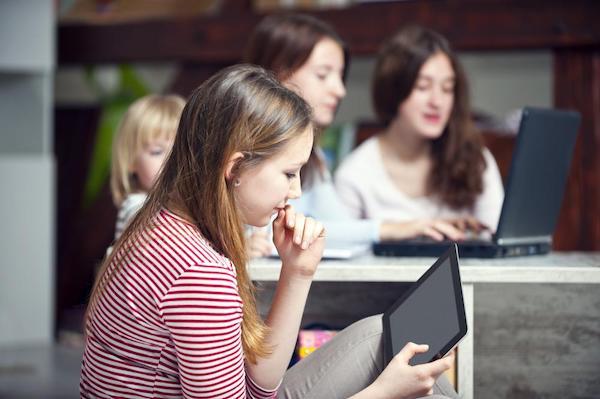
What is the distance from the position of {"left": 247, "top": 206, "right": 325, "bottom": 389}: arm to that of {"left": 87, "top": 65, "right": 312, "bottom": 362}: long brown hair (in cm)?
3

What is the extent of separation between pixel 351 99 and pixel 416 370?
3.30 m

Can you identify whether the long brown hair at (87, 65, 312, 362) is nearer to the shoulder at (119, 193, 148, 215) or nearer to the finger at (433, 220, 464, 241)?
the finger at (433, 220, 464, 241)

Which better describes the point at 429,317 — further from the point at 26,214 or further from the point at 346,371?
the point at 26,214

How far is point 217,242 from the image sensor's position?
1.32 metres

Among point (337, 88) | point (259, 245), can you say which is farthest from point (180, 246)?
point (337, 88)

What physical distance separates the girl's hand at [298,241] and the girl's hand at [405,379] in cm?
19

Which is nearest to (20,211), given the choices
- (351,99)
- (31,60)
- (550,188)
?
(31,60)

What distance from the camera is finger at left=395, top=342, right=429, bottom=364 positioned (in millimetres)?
1340

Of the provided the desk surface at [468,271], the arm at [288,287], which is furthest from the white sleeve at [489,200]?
the arm at [288,287]

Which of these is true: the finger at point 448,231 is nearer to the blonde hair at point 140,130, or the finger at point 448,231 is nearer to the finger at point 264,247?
the finger at point 264,247

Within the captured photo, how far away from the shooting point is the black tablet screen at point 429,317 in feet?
4.37

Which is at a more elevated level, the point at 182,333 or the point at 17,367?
the point at 182,333

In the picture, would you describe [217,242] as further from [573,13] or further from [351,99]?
[351,99]

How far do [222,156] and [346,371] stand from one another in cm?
42
